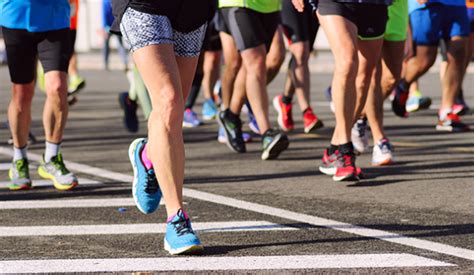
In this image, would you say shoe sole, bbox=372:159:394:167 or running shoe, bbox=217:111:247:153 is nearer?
shoe sole, bbox=372:159:394:167

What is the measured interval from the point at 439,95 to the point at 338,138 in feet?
34.3

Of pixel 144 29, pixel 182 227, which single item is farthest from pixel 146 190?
pixel 144 29

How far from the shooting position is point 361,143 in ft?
35.1

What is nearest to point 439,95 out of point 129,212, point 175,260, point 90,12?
point 129,212

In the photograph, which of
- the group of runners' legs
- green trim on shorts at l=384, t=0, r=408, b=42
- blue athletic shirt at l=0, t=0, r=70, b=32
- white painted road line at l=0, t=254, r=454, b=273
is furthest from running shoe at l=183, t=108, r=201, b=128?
white painted road line at l=0, t=254, r=454, b=273

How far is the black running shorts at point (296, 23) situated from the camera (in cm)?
1193

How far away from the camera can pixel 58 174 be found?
8.78 meters

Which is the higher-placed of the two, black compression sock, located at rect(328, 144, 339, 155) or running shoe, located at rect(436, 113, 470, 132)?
black compression sock, located at rect(328, 144, 339, 155)

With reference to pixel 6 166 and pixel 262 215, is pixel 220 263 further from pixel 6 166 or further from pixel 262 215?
pixel 6 166

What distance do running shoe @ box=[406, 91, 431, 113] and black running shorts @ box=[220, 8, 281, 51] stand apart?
4.45m

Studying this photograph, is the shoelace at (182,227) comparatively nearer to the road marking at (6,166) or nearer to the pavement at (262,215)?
the pavement at (262,215)

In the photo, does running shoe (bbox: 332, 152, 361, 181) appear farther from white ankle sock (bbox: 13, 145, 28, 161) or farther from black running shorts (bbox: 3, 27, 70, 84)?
white ankle sock (bbox: 13, 145, 28, 161)

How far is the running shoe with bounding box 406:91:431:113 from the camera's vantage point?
1469 cm

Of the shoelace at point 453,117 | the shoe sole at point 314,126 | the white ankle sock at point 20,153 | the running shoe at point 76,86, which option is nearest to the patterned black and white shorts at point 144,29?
the white ankle sock at point 20,153
